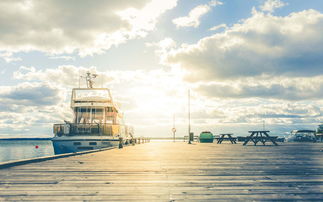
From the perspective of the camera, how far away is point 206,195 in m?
3.84

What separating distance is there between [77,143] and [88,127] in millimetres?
2009

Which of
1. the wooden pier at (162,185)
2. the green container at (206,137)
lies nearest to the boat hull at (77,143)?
the green container at (206,137)

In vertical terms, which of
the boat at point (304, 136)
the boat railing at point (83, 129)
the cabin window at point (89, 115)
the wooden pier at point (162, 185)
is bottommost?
the boat at point (304, 136)

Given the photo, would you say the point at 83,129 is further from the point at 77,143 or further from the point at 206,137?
the point at 206,137

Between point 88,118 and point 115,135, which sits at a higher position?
point 88,118

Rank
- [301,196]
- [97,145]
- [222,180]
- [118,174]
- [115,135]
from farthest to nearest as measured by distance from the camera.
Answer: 1. [115,135]
2. [97,145]
3. [118,174]
4. [222,180]
5. [301,196]

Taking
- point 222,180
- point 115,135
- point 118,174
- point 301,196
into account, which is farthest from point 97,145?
point 301,196

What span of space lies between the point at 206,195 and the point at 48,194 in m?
2.39

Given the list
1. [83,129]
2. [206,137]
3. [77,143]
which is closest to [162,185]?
[77,143]

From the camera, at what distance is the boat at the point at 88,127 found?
22.5m

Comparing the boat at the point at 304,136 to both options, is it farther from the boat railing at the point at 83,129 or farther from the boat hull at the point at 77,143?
the boat hull at the point at 77,143

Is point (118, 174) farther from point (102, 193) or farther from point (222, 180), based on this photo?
point (222, 180)

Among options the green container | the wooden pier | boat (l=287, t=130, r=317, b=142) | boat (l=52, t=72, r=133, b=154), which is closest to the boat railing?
boat (l=52, t=72, r=133, b=154)

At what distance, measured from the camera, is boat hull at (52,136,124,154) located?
22422 millimetres
